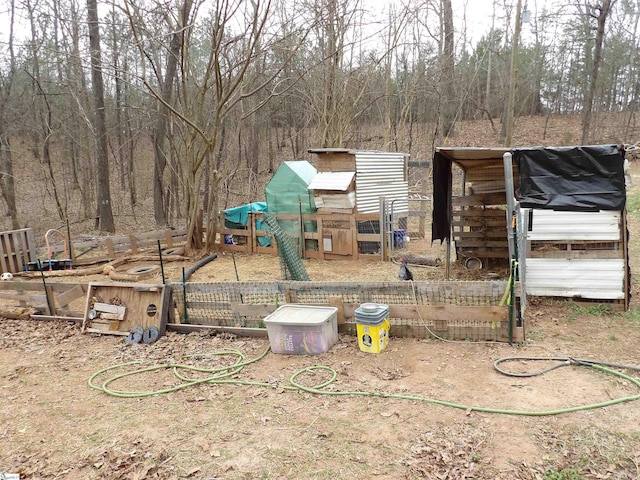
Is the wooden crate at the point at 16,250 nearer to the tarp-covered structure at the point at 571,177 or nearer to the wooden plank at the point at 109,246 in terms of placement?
the wooden plank at the point at 109,246

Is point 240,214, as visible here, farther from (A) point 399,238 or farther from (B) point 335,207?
(A) point 399,238

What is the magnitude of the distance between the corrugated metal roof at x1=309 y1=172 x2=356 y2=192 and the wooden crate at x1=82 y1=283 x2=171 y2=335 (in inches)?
222

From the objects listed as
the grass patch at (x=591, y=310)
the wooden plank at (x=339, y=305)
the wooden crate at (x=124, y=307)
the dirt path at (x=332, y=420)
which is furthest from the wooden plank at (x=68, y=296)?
the grass patch at (x=591, y=310)

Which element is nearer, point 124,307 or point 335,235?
point 124,307

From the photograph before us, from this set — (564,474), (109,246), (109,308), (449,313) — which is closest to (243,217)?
(109,246)

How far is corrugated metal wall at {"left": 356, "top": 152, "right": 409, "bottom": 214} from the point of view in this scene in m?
11.4

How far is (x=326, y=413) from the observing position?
4.08 metres

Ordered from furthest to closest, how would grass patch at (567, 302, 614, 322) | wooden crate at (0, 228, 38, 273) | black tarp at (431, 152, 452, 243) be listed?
1. wooden crate at (0, 228, 38, 273)
2. black tarp at (431, 152, 452, 243)
3. grass patch at (567, 302, 614, 322)

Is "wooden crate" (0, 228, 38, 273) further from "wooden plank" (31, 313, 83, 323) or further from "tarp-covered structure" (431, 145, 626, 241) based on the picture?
"tarp-covered structure" (431, 145, 626, 241)

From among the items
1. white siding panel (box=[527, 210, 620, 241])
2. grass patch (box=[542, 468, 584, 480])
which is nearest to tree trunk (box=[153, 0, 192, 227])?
white siding panel (box=[527, 210, 620, 241])

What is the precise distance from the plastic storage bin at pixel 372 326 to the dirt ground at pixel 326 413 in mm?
127

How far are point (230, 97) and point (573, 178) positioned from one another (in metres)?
7.34

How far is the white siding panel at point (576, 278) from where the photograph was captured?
21.7 feet

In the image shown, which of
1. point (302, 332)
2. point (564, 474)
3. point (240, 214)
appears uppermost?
point (240, 214)
